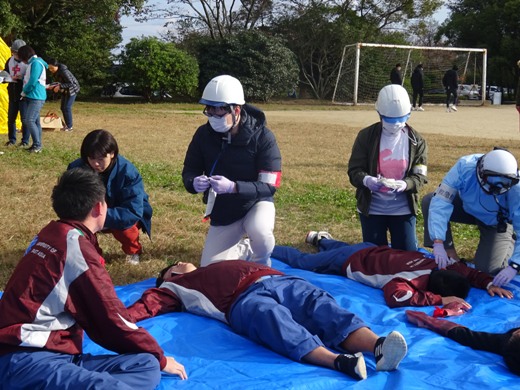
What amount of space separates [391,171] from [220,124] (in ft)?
5.22

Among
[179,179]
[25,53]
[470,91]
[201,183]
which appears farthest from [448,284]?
[470,91]

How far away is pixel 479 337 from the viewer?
376 centimetres

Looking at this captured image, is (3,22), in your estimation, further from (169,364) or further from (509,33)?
(509,33)

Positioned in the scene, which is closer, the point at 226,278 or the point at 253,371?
the point at 253,371

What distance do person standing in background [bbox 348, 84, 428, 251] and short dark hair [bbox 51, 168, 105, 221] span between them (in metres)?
2.95

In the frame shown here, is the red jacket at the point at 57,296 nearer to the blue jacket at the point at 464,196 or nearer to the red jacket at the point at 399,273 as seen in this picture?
the red jacket at the point at 399,273

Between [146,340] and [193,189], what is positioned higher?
[193,189]

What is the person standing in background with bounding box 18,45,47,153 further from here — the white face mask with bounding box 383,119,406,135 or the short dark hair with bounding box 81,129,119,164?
the white face mask with bounding box 383,119,406,135

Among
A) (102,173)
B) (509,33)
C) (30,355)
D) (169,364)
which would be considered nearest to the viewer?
(30,355)

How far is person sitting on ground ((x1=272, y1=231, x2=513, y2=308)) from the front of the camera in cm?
443

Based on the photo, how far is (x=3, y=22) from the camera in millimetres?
20250

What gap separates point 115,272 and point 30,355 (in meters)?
2.63

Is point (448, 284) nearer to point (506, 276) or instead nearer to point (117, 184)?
point (506, 276)

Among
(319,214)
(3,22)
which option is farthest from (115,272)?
(3,22)
